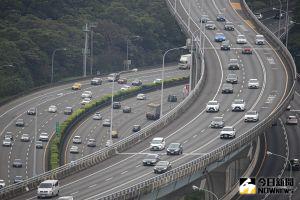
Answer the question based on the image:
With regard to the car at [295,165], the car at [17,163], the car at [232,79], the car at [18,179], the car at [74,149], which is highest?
the car at [232,79]

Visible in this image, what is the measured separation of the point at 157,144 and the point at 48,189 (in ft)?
103

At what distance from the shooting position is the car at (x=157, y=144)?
486 feet

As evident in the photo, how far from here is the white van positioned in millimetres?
118375

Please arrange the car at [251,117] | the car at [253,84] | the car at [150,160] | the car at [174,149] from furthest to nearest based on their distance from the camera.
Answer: the car at [253,84] → the car at [251,117] → the car at [174,149] → the car at [150,160]

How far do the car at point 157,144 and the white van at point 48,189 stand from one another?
28.8 meters

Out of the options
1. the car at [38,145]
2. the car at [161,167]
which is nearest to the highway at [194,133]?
the car at [161,167]

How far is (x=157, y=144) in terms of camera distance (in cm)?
14825

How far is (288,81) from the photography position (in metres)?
190

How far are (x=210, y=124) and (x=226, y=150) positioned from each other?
18.6 meters

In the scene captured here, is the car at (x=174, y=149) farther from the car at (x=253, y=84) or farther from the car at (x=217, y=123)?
the car at (x=253, y=84)

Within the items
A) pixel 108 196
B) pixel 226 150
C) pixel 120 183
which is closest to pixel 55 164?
pixel 226 150

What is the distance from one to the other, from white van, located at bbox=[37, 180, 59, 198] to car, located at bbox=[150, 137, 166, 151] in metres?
28.8

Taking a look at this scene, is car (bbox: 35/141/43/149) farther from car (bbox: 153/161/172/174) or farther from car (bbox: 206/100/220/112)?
car (bbox: 153/161/172/174)

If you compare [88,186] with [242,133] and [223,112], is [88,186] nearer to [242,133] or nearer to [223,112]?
[242,133]
